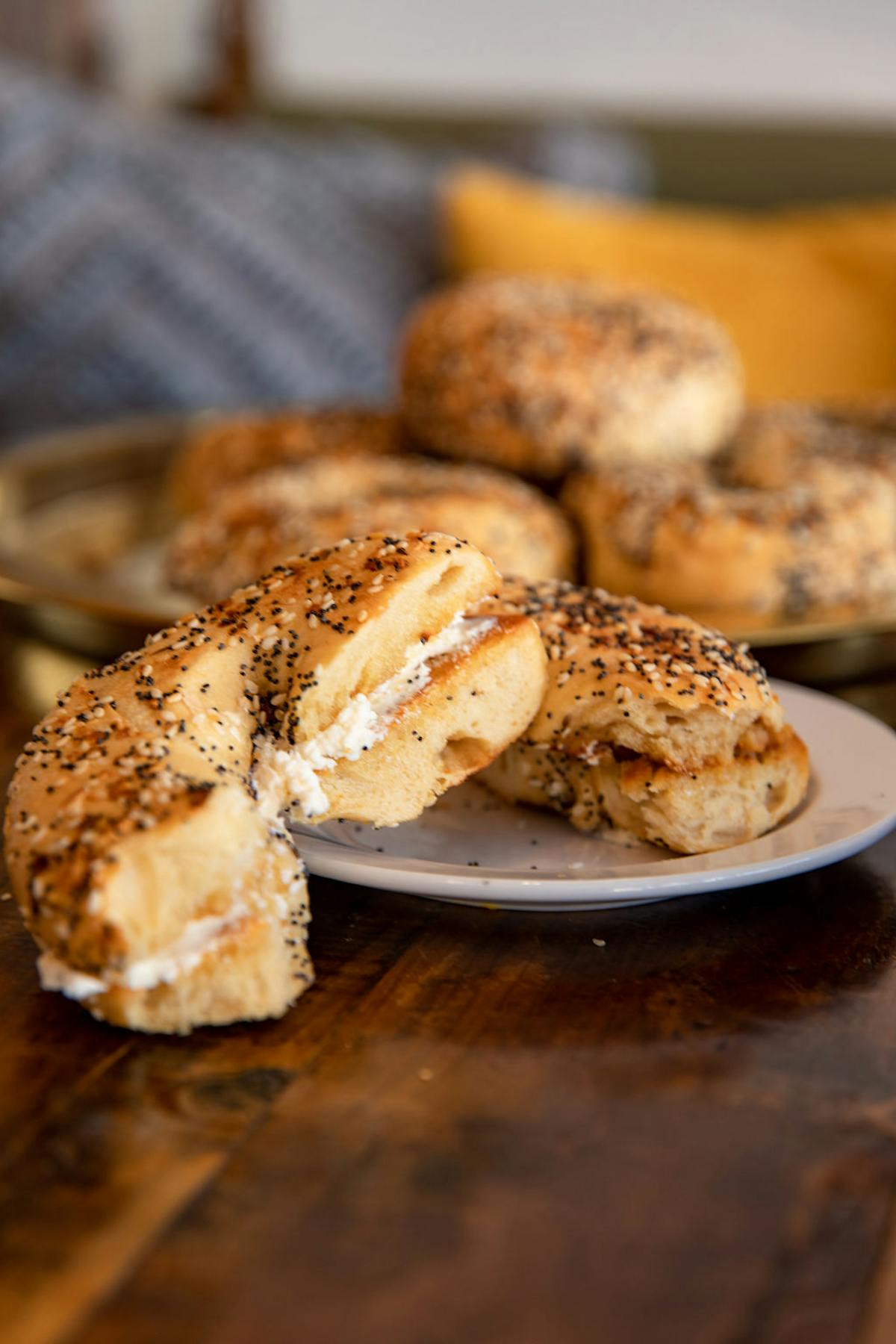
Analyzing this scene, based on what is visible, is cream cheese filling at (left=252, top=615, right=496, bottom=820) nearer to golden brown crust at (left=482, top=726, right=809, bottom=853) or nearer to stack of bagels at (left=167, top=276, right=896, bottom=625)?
golden brown crust at (left=482, top=726, right=809, bottom=853)

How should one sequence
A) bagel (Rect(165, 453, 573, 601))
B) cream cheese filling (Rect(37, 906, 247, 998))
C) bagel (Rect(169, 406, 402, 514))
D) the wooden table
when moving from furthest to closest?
bagel (Rect(169, 406, 402, 514)), bagel (Rect(165, 453, 573, 601)), cream cheese filling (Rect(37, 906, 247, 998)), the wooden table

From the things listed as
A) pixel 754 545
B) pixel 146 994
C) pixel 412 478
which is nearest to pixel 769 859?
pixel 146 994

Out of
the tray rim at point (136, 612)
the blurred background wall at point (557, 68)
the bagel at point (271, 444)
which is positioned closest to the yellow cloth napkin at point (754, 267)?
the blurred background wall at point (557, 68)

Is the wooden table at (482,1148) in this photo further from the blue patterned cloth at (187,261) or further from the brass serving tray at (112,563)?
the blue patterned cloth at (187,261)

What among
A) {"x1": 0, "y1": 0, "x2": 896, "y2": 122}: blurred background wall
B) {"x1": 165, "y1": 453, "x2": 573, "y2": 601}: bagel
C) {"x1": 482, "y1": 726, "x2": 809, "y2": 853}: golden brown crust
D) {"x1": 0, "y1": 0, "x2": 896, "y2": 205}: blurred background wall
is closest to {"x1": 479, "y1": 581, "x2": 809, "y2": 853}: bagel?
{"x1": 482, "y1": 726, "x2": 809, "y2": 853}: golden brown crust

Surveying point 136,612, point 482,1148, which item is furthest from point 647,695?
point 136,612

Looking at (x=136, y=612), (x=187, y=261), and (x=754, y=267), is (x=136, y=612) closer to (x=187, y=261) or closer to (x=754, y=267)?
(x=187, y=261)
